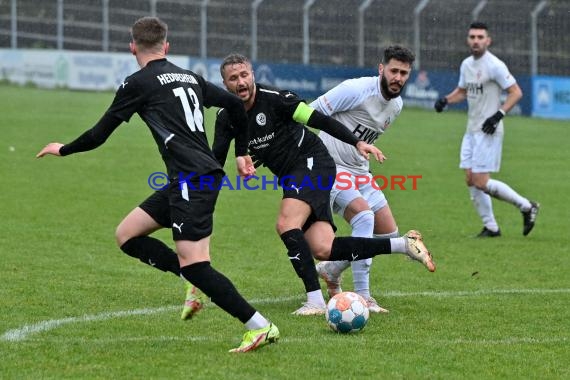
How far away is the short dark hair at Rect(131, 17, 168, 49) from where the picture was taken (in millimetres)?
6449

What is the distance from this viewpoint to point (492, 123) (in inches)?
497

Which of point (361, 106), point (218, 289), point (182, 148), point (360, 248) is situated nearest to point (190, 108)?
point (182, 148)

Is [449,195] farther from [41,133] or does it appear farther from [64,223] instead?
[41,133]

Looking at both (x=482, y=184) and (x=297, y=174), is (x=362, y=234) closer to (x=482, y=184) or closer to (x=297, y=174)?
(x=297, y=174)

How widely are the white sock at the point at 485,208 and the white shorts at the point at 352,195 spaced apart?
4309 mm

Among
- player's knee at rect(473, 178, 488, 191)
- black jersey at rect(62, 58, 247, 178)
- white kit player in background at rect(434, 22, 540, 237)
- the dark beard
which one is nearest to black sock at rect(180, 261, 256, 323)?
black jersey at rect(62, 58, 247, 178)

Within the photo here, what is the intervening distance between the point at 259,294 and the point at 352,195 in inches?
43.9

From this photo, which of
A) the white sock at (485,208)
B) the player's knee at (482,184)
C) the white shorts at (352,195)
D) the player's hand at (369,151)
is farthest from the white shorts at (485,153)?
the player's hand at (369,151)

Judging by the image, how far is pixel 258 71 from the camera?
3528cm

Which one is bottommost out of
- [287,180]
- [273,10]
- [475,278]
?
[475,278]

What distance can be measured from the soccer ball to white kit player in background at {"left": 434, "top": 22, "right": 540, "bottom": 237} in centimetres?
580

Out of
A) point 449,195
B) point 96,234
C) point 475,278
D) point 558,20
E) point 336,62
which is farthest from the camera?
point 336,62

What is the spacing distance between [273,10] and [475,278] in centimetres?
2732

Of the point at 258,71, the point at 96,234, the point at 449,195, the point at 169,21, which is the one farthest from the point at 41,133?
the point at 169,21
